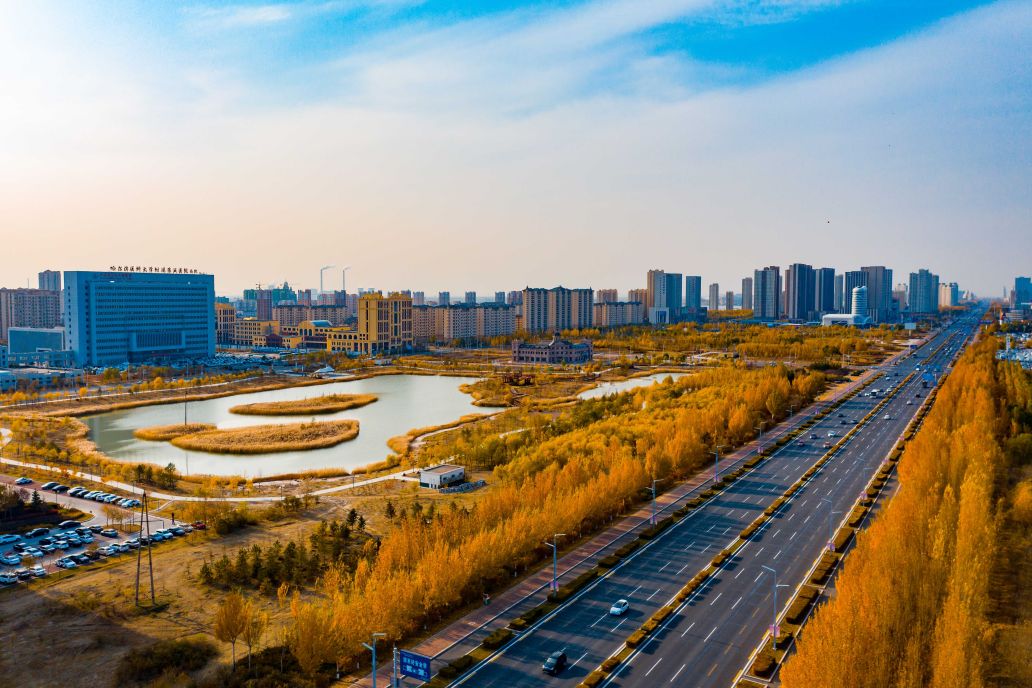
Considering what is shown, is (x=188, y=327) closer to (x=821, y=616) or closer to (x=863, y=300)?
(x=821, y=616)

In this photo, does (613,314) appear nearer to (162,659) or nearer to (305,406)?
(305,406)

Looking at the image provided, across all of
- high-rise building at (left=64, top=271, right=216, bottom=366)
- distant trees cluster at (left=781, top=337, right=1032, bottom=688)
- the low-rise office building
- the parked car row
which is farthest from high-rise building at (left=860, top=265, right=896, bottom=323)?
the parked car row

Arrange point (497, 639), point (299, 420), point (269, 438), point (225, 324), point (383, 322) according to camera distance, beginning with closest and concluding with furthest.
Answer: point (497, 639) < point (269, 438) < point (299, 420) < point (383, 322) < point (225, 324)

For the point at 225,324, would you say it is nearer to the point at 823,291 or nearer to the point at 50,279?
the point at 50,279

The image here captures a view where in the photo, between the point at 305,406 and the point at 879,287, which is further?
the point at 879,287

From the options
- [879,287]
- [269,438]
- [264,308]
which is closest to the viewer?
[269,438]

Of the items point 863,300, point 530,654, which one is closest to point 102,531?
point 530,654

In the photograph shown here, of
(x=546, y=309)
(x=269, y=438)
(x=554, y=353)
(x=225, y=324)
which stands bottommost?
(x=269, y=438)

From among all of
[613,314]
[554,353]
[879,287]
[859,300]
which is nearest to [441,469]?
[554,353]

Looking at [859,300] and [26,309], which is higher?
[859,300]
